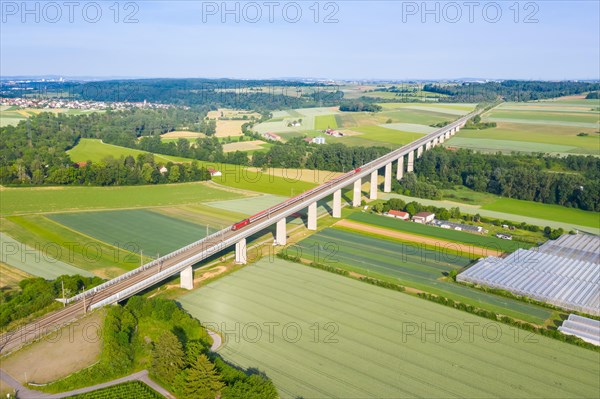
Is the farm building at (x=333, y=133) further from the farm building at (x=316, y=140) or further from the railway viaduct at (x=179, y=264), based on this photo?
the railway viaduct at (x=179, y=264)

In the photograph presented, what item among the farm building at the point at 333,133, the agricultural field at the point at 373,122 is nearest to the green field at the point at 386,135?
the agricultural field at the point at 373,122

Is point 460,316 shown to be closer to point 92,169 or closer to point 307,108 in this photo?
point 92,169

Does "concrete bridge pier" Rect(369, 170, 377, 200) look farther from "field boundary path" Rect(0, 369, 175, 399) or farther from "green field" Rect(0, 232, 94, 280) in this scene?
"field boundary path" Rect(0, 369, 175, 399)

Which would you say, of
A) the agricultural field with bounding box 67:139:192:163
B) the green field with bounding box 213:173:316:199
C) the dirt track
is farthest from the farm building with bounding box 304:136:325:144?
the dirt track

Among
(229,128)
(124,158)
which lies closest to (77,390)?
(124,158)

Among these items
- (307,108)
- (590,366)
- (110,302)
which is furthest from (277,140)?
(590,366)
